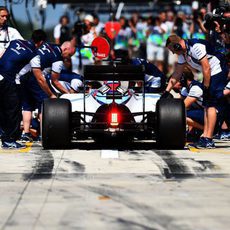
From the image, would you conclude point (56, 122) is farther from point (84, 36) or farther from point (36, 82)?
point (84, 36)

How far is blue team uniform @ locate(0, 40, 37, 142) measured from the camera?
519 inches

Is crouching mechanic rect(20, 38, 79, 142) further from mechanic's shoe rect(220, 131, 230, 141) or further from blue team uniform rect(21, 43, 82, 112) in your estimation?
mechanic's shoe rect(220, 131, 230, 141)

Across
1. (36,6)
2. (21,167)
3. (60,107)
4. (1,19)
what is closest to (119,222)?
(21,167)

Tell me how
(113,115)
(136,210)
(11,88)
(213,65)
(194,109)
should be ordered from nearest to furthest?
(136,210) < (113,115) < (11,88) < (213,65) < (194,109)

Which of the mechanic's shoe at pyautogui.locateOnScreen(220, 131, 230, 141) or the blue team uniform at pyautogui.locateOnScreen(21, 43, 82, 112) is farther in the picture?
the mechanic's shoe at pyautogui.locateOnScreen(220, 131, 230, 141)

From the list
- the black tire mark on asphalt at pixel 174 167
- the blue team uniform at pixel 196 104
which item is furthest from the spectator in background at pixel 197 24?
the black tire mark on asphalt at pixel 174 167

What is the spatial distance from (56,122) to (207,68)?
7.04 ft

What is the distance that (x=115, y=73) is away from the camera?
1305 centimetres

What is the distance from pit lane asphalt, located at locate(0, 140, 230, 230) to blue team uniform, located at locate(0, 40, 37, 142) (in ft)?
1.28

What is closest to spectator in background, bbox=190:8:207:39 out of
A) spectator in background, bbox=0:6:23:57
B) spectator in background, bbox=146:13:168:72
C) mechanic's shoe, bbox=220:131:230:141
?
spectator in background, bbox=146:13:168:72

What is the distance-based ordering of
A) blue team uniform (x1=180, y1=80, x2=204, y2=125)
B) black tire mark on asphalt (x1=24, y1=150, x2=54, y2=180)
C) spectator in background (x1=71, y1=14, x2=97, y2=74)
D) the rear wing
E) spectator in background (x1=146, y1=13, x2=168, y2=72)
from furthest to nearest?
spectator in background (x1=146, y1=13, x2=168, y2=72), spectator in background (x1=71, y1=14, x2=97, y2=74), blue team uniform (x1=180, y1=80, x2=204, y2=125), the rear wing, black tire mark on asphalt (x1=24, y1=150, x2=54, y2=180)

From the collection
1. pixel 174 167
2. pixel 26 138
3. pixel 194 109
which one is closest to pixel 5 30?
pixel 26 138

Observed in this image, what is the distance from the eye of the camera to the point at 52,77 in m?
15.3

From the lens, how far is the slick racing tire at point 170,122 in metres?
12.7
